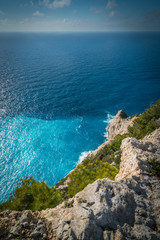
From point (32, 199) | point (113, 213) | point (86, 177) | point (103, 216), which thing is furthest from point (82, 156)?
point (103, 216)

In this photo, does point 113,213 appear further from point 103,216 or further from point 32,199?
point 32,199

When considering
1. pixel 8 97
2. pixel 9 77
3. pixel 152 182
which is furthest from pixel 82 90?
pixel 152 182

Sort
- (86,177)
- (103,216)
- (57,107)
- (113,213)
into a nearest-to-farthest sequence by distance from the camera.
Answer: (103,216) < (113,213) < (86,177) < (57,107)

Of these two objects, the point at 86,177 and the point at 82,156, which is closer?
the point at 86,177

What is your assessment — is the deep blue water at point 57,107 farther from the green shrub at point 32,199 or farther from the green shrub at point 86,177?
the green shrub at point 32,199

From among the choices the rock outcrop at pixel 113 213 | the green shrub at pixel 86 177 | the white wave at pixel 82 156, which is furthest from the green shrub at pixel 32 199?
the white wave at pixel 82 156

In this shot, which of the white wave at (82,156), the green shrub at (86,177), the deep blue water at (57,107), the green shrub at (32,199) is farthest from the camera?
the white wave at (82,156)

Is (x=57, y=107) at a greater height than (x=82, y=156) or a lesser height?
greater
